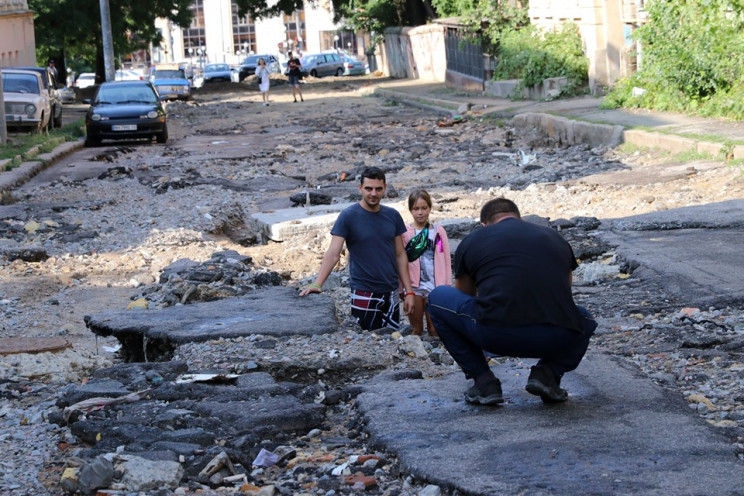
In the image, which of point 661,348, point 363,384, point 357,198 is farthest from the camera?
point 357,198

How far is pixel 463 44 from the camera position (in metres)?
36.5

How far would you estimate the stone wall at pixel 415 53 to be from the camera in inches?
1772

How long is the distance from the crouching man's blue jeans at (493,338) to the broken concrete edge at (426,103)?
2488 centimetres

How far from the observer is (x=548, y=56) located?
94.9 ft

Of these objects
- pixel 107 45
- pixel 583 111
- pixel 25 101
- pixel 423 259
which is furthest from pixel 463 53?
pixel 423 259

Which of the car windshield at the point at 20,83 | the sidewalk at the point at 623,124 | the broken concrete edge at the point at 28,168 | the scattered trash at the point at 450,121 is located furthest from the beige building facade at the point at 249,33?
the broken concrete edge at the point at 28,168

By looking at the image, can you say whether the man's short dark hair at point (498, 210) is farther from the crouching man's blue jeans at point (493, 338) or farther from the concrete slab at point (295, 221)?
the concrete slab at point (295, 221)

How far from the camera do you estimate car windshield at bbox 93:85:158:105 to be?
25859mm

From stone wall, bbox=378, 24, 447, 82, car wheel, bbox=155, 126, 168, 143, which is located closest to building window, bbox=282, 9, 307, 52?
stone wall, bbox=378, 24, 447, 82

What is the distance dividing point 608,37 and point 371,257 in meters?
20.2

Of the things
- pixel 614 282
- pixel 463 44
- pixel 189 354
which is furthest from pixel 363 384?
pixel 463 44

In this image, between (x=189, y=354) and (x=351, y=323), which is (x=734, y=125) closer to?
(x=351, y=323)

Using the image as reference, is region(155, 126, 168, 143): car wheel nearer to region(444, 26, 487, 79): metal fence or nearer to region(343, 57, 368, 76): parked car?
region(444, 26, 487, 79): metal fence

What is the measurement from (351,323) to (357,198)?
7102 mm
